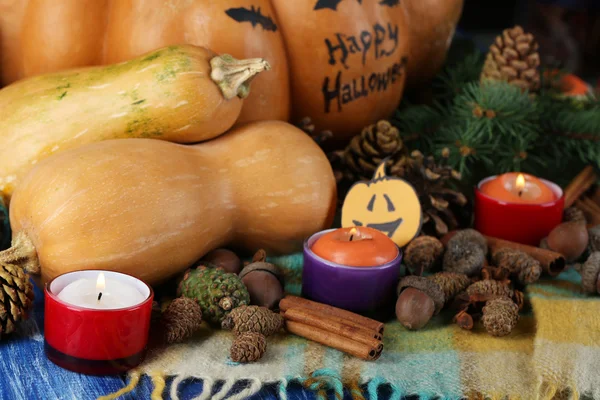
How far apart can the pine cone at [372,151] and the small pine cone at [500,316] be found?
1.28ft

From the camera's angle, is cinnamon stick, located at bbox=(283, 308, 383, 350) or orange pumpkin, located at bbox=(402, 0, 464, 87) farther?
orange pumpkin, located at bbox=(402, 0, 464, 87)

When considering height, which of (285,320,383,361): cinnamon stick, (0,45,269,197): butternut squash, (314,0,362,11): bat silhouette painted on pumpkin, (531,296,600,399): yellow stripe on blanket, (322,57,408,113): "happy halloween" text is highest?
(314,0,362,11): bat silhouette painted on pumpkin

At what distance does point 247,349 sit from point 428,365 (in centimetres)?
22

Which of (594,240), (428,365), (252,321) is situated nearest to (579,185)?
(594,240)

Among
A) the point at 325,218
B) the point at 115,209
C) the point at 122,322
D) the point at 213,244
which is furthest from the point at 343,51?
the point at 122,322

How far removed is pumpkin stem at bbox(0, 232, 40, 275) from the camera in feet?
3.18

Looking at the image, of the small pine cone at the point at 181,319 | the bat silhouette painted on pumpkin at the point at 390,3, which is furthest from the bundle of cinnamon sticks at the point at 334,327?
the bat silhouette painted on pumpkin at the point at 390,3

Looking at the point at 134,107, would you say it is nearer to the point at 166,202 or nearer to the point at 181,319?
the point at 166,202

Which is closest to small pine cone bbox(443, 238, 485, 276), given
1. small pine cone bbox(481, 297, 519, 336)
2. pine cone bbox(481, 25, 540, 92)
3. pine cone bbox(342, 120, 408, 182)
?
small pine cone bbox(481, 297, 519, 336)

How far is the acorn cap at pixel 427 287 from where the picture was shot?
990 mm

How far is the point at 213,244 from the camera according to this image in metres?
1.11

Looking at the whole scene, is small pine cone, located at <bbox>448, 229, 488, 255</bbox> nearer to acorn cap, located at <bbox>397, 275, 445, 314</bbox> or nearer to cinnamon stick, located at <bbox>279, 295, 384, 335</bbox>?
acorn cap, located at <bbox>397, 275, 445, 314</bbox>

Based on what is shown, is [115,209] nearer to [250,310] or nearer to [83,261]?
[83,261]

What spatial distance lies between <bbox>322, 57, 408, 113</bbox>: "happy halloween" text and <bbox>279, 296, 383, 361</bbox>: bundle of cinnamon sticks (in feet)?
1.71
